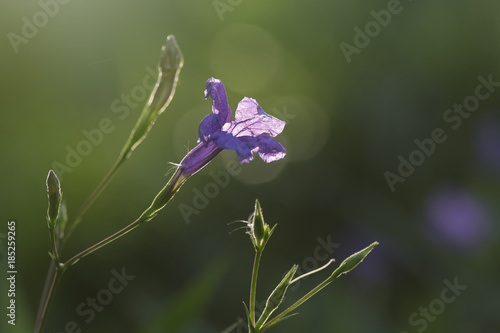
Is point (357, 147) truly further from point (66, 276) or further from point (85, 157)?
point (66, 276)

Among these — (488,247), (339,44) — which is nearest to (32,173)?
(339,44)

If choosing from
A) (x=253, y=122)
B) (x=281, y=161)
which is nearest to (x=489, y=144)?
(x=281, y=161)

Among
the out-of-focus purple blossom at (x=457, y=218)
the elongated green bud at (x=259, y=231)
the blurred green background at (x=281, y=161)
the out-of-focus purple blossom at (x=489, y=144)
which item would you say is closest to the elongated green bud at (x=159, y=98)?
the elongated green bud at (x=259, y=231)

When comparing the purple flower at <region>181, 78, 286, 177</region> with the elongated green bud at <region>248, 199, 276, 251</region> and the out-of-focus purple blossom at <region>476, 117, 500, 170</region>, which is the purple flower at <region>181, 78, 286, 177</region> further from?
the out-of-focus purple blossom at <region>476, 117, 500, 170</region>

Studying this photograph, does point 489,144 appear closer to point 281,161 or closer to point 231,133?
point 281,161

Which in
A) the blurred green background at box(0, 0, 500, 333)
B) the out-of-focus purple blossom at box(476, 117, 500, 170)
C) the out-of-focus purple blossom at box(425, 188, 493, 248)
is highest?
the blurred green background at box(0, 0, 500, 333)

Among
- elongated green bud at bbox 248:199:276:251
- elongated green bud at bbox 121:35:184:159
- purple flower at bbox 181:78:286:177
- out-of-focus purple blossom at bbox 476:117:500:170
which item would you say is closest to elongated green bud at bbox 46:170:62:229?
elongated green bud at bbox 121:35:184:159
